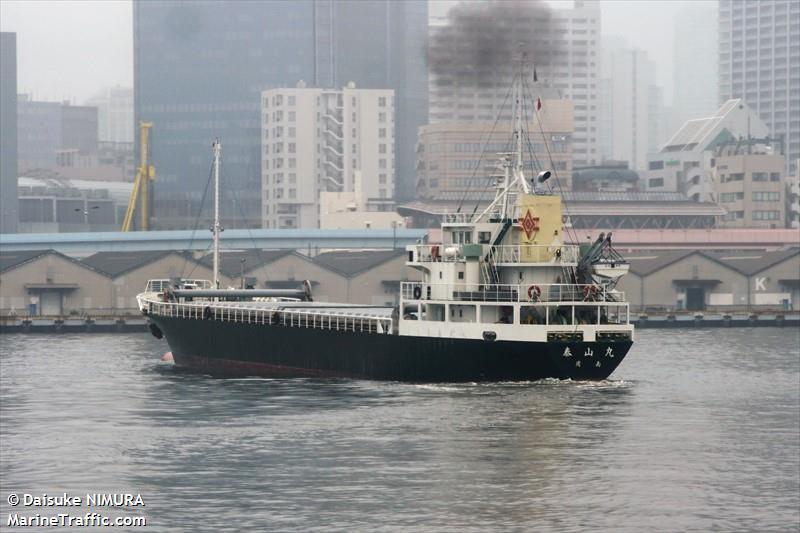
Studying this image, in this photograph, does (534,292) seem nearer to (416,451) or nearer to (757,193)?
(416,451)

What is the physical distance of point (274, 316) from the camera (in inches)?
3275

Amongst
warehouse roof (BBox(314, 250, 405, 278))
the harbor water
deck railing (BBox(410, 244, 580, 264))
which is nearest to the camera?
the harbor water

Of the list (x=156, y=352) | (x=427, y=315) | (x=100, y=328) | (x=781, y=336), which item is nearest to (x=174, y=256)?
(x=100, y=328)

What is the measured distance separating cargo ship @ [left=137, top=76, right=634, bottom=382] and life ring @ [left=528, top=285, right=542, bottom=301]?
0.05 metres

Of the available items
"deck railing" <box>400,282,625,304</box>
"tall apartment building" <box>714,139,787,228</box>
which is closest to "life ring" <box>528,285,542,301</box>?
"deck railing" <box>400,282,625,304</box>

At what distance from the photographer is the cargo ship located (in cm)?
7194

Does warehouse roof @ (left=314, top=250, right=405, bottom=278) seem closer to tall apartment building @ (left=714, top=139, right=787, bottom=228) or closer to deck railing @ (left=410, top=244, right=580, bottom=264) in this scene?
tall apartment building @ (left=714, top=139, right=787, bottom=228)

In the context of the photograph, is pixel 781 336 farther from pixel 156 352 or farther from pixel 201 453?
pixel 201 453

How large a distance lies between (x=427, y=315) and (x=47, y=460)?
28.4m

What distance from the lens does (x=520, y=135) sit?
76.8 meters

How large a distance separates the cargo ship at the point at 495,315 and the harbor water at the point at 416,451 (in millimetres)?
1492

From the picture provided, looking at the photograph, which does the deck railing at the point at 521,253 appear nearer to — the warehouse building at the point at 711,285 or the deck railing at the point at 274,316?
the deck railing at the point at 274,316

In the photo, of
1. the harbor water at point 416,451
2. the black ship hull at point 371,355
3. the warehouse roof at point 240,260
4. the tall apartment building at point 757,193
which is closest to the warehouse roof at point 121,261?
the warehouse roof at point 240,260

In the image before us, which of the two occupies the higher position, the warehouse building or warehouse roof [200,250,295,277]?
warehouse roof [200,250,295,277]
